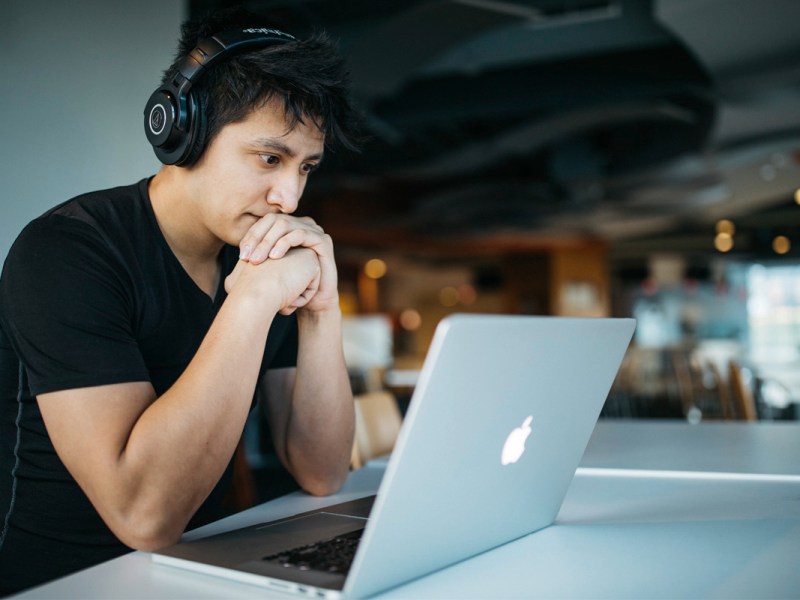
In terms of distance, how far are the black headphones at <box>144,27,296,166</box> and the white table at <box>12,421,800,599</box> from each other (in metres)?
0.60

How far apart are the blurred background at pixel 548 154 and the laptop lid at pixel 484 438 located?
0.92 metres

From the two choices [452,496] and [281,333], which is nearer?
[452,496]

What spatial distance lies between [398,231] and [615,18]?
24.6 feet

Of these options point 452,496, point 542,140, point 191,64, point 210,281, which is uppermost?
point 542,140

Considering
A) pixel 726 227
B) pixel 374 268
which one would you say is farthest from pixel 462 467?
pixel 374 268

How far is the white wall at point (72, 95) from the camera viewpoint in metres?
1.69

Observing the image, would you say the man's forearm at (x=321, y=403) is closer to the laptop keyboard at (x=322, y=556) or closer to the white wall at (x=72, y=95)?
the laptop keyboard at (x=322, y=556)

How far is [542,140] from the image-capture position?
747cm

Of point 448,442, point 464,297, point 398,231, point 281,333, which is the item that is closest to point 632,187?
point 398,231

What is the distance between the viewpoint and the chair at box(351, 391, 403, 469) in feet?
7.06

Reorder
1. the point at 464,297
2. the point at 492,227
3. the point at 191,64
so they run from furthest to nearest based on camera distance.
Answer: the point at 464,297 < the point at 492,227 < the point at 191,64

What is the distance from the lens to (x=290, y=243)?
3.91 feet

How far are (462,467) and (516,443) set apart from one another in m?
0.11

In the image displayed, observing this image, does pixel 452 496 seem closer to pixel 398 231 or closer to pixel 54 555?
pixel 54 555
